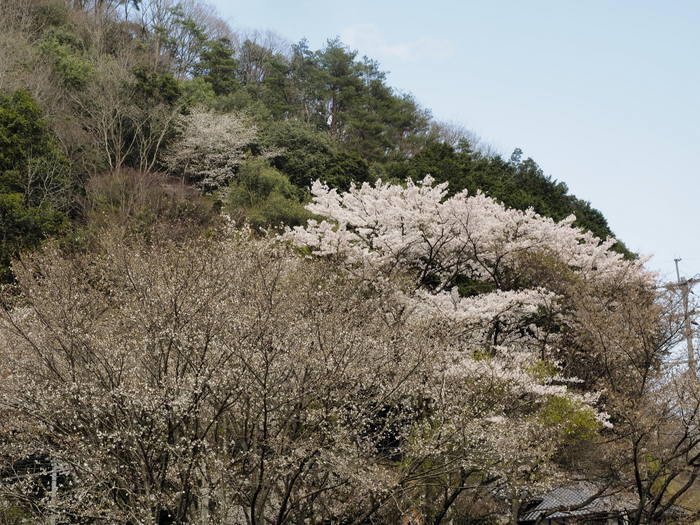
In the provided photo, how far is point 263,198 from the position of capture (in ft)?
70.8

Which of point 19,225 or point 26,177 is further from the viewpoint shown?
point 26,177

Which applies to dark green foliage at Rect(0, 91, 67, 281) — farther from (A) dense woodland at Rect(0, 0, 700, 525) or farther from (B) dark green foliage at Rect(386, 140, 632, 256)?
(B) dark green foliage at Rect(386, 140, 632, 256)

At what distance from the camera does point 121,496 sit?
8.45 metres

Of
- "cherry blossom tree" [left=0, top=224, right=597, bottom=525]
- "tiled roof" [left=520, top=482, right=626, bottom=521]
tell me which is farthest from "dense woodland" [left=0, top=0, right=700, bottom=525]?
"tiled roof" [left=520, top=482, right=626, bottom=521]

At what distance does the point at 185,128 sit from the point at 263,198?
466cm

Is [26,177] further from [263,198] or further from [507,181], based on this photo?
[507,181]

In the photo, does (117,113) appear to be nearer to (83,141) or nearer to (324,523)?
(83,141)

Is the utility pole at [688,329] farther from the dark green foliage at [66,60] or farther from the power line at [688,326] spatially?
the dark green foliage at [66,60]

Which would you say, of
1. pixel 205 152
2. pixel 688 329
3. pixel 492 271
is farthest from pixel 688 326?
pixel 205 152

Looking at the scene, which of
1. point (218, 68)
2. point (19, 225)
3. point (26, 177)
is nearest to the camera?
point (19, 225)

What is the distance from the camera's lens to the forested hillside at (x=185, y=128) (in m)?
19.0

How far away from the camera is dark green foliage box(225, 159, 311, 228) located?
65.1ft

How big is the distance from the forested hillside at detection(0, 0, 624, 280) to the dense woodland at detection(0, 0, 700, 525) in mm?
165

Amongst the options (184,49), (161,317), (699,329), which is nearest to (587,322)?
(699,329)
